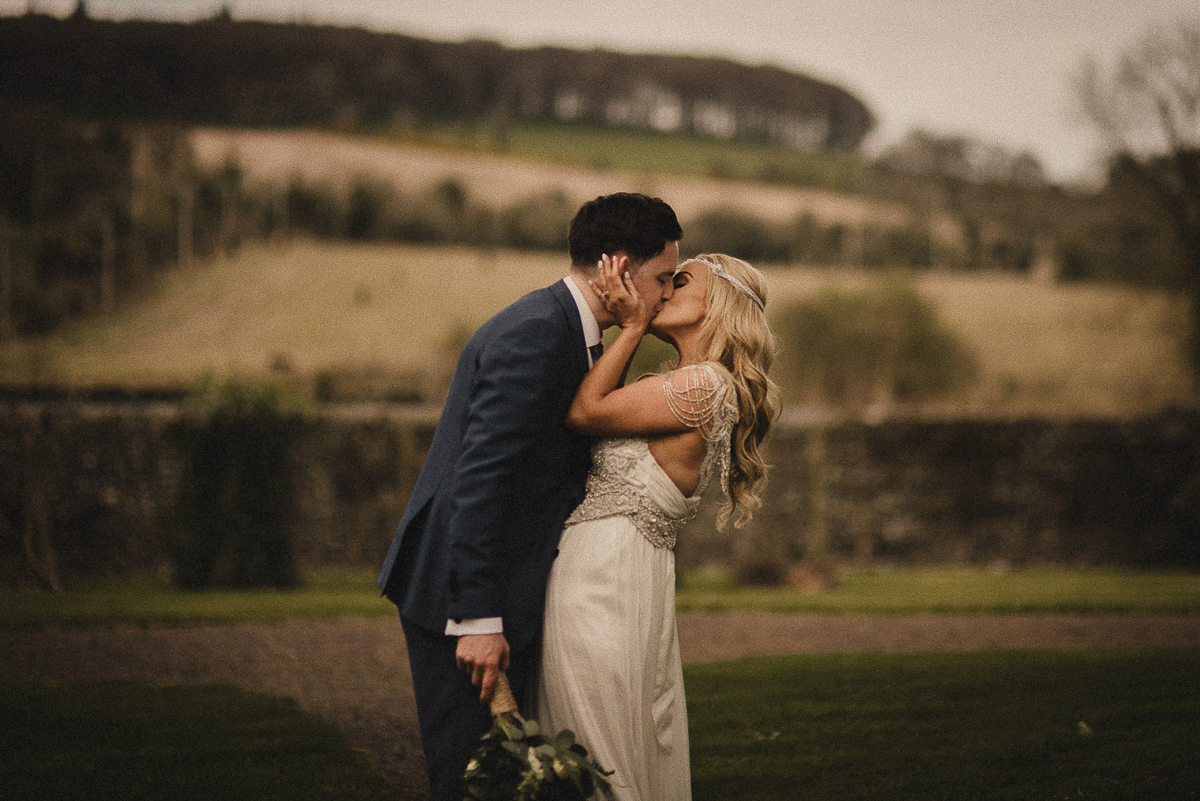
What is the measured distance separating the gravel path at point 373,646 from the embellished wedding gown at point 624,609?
2110 mm

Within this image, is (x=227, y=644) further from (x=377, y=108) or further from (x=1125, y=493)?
(x=377, y=108)

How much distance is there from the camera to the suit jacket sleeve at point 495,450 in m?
2.58

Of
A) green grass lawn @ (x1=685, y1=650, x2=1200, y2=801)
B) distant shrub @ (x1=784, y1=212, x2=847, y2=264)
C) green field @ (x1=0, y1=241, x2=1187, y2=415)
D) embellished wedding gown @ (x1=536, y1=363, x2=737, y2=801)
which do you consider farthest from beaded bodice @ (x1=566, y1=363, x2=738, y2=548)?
distant shrub @ (x1=784, y1=212, x2=847, y2=264)

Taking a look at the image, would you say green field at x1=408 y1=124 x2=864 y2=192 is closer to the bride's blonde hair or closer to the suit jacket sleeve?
the bride's blonde hair

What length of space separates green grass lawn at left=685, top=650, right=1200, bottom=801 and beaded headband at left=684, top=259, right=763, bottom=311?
2655 millimetres

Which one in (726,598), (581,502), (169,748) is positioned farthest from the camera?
(726,598)

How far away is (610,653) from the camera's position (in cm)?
281

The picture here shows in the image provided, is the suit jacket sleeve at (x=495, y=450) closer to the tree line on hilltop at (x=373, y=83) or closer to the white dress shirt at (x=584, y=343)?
the white dress shirt at (x=584, y=343)

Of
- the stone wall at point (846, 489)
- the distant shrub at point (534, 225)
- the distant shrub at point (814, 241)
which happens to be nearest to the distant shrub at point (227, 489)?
the stone wall at point (846, 489)

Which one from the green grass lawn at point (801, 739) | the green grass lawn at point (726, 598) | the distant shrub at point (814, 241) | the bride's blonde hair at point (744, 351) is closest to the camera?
the bride's blonde hair at point (744, 351)

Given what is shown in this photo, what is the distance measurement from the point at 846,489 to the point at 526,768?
591 inches

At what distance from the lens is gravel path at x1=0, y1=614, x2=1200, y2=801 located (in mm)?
6336

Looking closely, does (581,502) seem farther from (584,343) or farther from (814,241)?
(814,241)

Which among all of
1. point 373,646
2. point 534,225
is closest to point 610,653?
point 373,646
